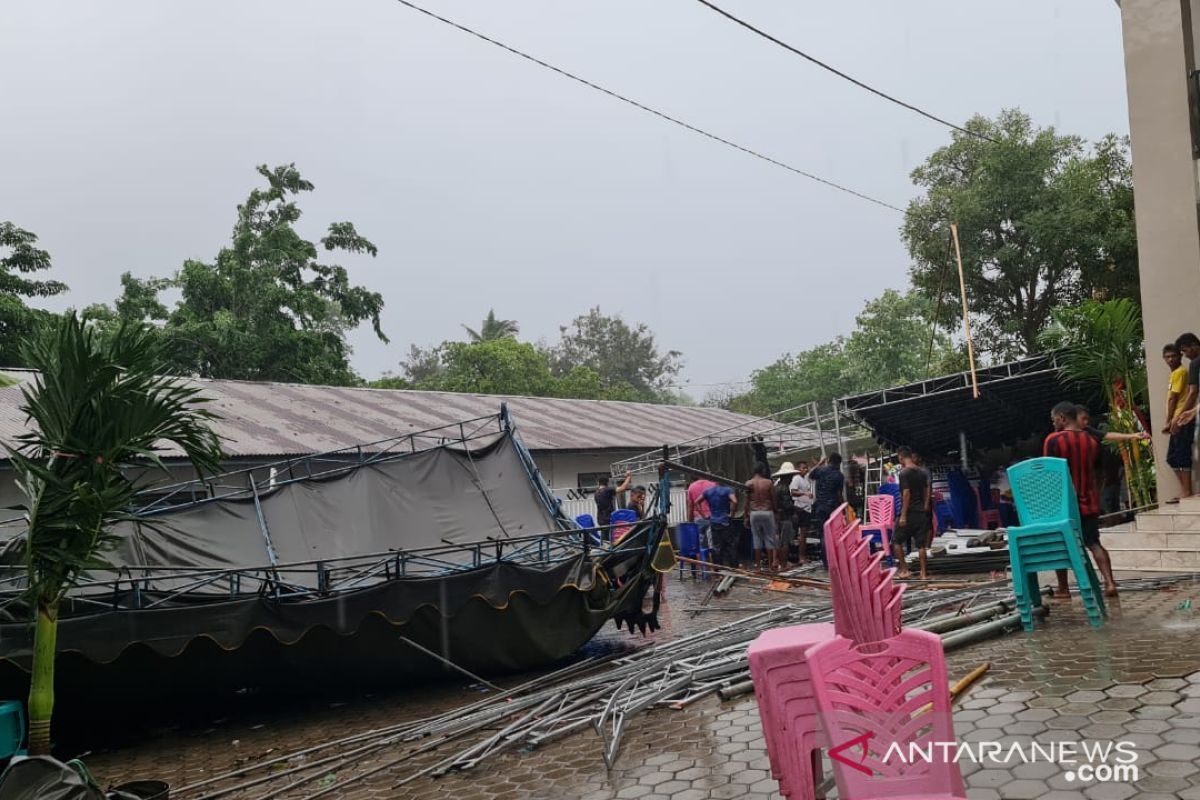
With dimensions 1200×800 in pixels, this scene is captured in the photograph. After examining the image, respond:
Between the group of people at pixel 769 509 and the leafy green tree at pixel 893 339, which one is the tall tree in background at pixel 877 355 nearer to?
the leafy green tree at pixel 893 339

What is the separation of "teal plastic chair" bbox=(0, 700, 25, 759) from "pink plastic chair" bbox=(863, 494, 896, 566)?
10822 millimetres

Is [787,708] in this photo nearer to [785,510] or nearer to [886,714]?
[886,714]

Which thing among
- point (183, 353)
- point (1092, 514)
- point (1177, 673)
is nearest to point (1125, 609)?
point (1092, 514)

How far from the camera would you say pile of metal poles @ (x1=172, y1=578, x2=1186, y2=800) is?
563 centimetres

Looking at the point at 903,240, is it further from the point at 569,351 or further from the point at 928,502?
the point at 569,351

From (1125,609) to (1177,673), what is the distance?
2317 millimetres

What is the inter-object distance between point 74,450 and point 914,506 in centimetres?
919

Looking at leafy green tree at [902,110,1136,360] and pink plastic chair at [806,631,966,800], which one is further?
leafy green tree at [902,110,1136,360]

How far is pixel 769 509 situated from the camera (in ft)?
46.5

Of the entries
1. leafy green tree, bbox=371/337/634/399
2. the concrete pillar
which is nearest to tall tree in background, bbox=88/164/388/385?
leafy green tree, bbox=371/337/634/399

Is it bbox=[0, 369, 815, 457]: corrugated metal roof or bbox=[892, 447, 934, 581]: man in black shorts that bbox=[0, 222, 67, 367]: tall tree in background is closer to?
bbox=[0, 369, 815, 457]: corrugated metal roof

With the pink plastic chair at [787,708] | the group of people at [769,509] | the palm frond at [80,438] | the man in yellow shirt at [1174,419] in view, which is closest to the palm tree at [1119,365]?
the man in yellow shirt at [1174,419]

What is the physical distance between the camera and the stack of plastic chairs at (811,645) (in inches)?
114

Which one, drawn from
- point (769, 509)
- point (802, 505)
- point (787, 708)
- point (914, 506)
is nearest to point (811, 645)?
point (787, 708)
